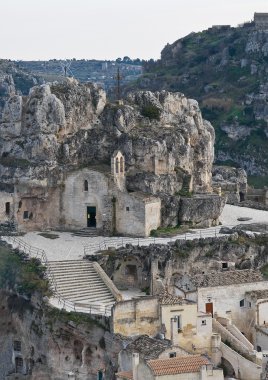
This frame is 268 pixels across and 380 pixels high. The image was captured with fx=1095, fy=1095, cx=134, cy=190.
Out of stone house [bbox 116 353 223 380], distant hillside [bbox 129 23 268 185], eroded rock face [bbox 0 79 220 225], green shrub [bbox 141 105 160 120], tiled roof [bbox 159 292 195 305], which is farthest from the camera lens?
distant hillside [bbox 129 23 268 185]

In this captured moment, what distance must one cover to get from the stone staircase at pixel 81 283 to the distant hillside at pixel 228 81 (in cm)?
7151

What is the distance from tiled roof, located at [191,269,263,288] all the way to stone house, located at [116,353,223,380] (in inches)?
370

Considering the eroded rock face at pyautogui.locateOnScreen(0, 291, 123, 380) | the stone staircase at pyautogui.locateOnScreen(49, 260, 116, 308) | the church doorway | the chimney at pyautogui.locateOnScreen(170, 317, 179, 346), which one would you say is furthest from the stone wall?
the chimney at pyautogui.locateOnScreen(170, 317, 179, 346)

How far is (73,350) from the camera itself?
55.6 m

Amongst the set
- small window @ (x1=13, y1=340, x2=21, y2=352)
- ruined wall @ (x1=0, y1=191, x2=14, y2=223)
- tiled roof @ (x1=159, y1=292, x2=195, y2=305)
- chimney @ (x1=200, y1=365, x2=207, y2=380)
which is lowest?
small window @ (x1=13, y1=340, x2=21, y2=352)

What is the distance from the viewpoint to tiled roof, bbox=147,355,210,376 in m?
48.0

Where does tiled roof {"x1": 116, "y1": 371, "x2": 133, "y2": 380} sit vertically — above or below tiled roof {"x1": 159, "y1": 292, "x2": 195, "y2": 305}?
below

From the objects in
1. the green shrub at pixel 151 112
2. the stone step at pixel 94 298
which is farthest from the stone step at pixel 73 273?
the green shrub at pixel 151 112

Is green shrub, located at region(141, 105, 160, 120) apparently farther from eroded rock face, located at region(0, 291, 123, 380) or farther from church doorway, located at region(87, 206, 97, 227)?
eroded rock face, located at region(0, 291, 123, 380)

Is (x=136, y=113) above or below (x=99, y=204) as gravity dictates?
above

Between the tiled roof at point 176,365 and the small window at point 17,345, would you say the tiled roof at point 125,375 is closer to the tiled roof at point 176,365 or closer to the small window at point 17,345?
the tiled roof at point 176,365

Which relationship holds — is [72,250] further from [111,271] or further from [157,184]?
[157,184]

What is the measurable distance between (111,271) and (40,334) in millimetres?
6719

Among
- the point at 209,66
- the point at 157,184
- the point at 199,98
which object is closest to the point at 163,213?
the point at 157,184
